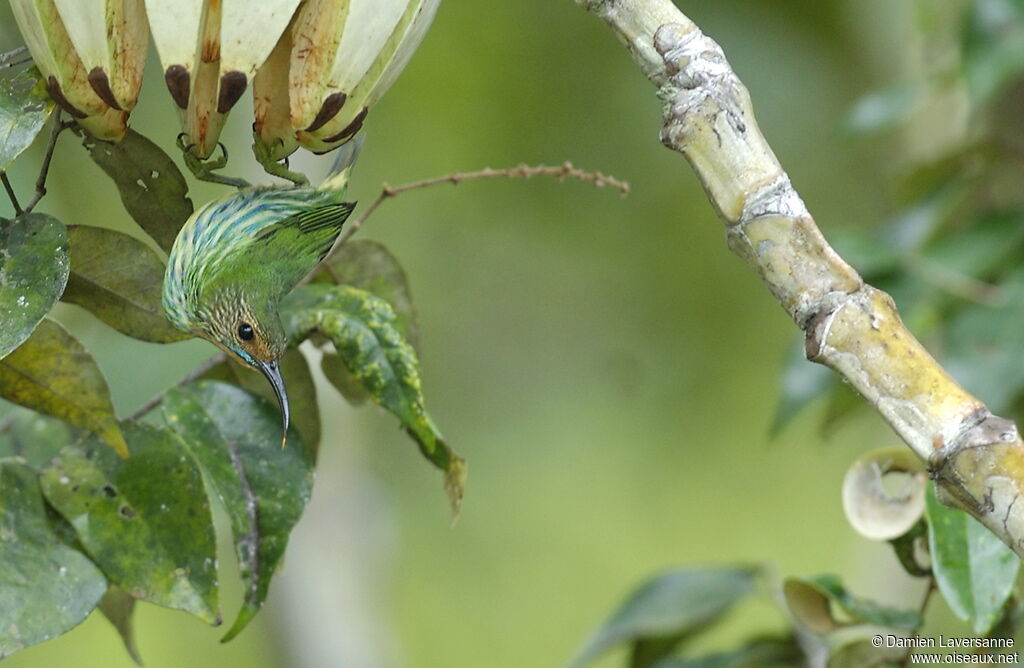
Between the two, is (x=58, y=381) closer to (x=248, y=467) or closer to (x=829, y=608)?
(x=248, y=467)

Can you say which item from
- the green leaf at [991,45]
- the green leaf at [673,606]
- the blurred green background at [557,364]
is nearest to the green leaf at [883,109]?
the green leaf at [991,45]

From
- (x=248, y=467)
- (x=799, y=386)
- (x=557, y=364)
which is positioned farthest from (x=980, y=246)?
(x=557, y=364)

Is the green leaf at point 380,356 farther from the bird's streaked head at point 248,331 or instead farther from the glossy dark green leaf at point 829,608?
the glossy dark green leaf at point 829,608

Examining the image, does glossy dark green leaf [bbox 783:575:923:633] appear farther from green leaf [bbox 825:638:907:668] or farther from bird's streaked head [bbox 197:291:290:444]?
bird's streaked head [bbox 197:291:290:444]

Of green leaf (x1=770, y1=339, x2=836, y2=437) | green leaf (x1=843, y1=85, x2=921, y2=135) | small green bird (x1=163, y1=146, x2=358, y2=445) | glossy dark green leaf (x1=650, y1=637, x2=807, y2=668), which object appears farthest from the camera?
green leaf (x1=843, y1=85, x2=921, y2=135)

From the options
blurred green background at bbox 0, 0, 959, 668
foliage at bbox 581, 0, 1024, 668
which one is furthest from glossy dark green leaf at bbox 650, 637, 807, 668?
blurred green background at bbox 0, 0, 959, 668

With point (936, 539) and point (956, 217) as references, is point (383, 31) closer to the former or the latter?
point (936, 539)

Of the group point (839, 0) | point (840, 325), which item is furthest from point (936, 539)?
point (839, 0)
